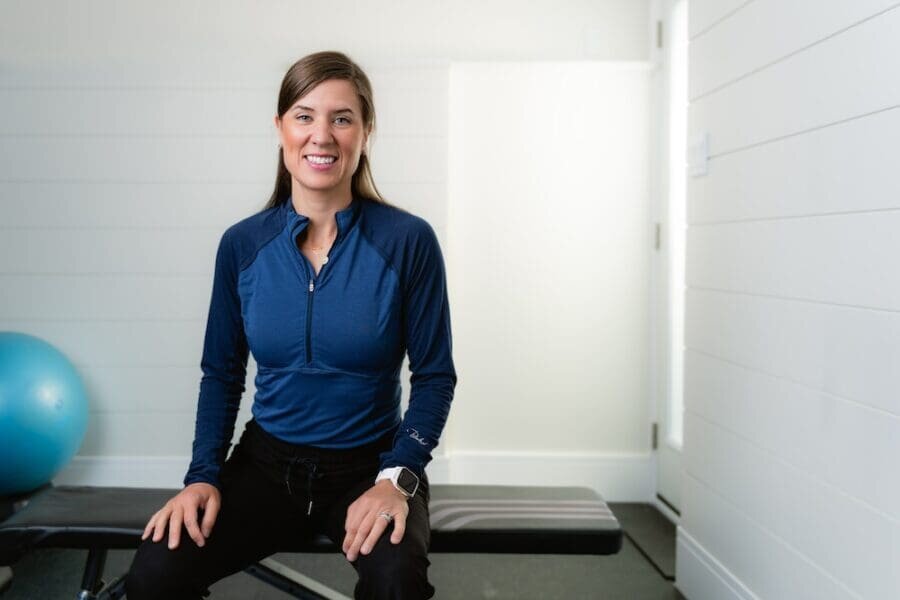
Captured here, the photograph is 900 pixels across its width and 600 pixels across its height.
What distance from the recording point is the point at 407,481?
1496 millimetres

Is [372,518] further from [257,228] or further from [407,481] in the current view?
[257,228]

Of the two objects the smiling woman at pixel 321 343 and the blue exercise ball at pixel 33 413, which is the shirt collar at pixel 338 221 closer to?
the smiling woman at pixel 321 343

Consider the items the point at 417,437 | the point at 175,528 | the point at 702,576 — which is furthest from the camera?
the point at 702,576

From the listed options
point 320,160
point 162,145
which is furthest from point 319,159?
point 162,145

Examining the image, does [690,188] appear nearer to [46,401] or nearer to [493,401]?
[493,401]

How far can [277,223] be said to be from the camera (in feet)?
5.50

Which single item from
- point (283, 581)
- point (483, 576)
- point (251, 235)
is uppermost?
point (251, 235)

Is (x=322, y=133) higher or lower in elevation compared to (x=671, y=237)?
higher

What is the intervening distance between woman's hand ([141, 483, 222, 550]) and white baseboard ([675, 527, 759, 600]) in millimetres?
1319

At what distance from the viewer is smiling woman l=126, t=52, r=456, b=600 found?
1572 millimetres

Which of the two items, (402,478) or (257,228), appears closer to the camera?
(402,478)

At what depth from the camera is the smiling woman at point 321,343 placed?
1572 mm

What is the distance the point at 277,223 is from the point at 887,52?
120 cm

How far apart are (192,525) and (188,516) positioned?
0.06 ft
